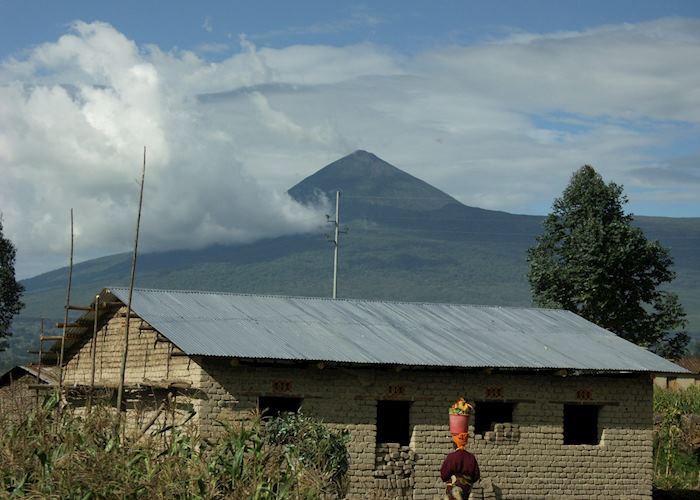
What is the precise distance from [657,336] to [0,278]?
30531 mm

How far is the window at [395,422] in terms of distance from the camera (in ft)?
79.3

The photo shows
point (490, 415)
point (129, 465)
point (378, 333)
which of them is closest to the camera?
point (129, 465)

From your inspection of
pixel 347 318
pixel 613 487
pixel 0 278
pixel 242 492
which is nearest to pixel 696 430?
pixel 613 487

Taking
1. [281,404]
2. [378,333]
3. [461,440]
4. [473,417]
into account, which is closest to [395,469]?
[473,417]

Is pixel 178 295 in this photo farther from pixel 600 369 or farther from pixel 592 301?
pixel 592 301

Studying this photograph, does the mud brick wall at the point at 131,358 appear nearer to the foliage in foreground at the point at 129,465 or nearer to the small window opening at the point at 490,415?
the small window opening at the point at 490,415

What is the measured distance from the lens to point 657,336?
48.9 meters

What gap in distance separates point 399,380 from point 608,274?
27.3 m

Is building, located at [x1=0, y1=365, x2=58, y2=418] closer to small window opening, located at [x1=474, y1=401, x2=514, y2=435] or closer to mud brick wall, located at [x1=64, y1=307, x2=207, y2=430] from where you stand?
mud brick wall, located at [x1=64, y1=307, x2=207, y2=430]

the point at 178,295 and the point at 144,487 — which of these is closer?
the point at 144,487

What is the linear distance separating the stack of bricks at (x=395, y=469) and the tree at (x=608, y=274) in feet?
86.9

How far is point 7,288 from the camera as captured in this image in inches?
2281

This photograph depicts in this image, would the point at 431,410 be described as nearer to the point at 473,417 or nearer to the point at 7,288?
the point at 473,417

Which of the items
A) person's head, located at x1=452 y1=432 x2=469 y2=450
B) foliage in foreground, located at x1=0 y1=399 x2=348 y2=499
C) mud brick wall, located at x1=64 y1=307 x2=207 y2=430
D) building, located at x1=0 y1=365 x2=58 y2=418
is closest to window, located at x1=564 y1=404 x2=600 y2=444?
mud brick wall, located at x1=64 y1=307 x2=207 y2=430
